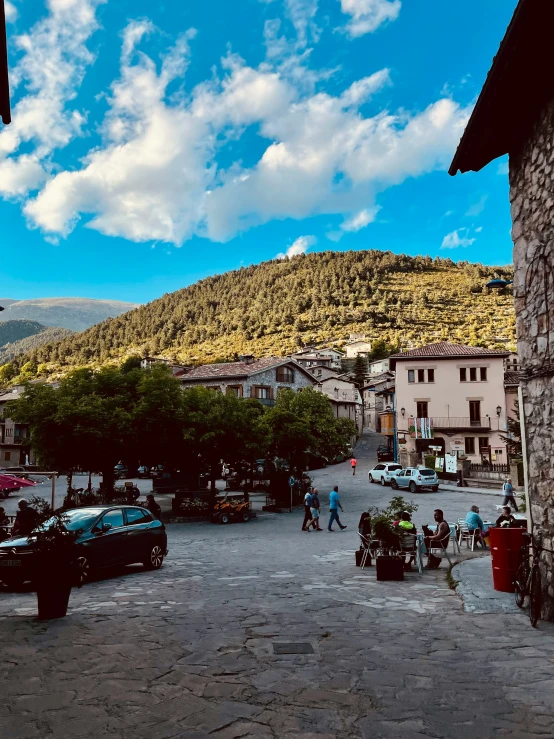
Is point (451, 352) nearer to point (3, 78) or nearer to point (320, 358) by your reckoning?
point (3, 78)

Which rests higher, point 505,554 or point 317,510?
point 505,554

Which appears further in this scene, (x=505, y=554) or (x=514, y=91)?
(x=505, y=554)

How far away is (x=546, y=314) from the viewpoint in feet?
24.5

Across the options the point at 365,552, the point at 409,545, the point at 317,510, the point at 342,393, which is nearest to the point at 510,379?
the point at 342,393

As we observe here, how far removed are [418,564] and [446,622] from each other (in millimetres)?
4847

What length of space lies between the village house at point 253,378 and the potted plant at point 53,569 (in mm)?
47551

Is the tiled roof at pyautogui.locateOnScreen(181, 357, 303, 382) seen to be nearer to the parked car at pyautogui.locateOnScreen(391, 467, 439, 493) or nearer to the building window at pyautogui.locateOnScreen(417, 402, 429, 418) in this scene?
the building window at pyautogui.locateOnScreen(417, 402, 429, 418)

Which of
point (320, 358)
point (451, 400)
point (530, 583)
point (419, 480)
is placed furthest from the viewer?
point (320, 358)

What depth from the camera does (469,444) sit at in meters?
50.2

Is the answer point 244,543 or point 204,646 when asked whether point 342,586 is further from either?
point 244,543

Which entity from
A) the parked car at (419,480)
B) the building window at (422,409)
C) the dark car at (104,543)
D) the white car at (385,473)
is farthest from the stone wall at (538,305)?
the building window at (422,409)

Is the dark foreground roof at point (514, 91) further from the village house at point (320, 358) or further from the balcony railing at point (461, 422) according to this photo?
the village house at point (320, 358)

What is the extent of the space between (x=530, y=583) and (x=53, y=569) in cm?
635

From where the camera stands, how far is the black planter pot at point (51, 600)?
26.5 feet
